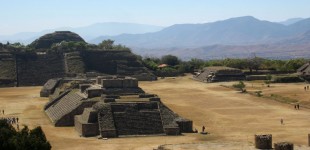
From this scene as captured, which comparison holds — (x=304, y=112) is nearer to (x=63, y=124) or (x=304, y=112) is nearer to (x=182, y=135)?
(x=182, y=135)

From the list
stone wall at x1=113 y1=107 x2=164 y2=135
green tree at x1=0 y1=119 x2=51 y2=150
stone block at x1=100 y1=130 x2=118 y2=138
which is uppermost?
green tree at x1=0 y1=119 x2=51 y2=150

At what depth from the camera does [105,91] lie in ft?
198

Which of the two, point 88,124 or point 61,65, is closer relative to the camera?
point 88,124

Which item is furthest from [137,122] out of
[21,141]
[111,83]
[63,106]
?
[21,141]

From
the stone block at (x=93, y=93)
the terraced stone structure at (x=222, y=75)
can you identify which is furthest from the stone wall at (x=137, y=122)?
the terraced stone structure at (x=222, y=75)

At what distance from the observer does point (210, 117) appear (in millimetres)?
58281

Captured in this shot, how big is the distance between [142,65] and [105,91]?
62576 mm

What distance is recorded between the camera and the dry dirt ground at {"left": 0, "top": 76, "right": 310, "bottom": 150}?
140 feet

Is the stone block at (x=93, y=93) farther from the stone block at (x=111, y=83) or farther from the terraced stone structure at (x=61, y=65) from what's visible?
the terraced stone structure at (x=61, y=65)

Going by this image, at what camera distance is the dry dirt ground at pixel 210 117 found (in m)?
42.7

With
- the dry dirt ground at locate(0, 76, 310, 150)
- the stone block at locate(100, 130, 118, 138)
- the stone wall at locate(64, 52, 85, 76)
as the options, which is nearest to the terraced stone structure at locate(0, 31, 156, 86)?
the stone wall at locate(64, 52, 85, 76)

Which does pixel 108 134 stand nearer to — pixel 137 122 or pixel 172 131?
pixel 137 122

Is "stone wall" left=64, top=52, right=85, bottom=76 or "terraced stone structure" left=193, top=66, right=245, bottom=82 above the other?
→ "stone wall" left=64, top=52, right=85, bottom=76

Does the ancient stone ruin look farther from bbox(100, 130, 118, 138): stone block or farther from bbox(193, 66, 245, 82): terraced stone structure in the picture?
bbox(193, 66, 245, 82): terraced stone structure
